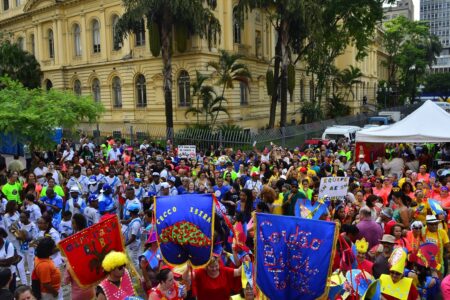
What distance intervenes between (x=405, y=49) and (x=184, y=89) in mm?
35682

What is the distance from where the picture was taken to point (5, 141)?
20.0 metres

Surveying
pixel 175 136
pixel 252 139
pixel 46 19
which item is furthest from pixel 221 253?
pixel 46 19

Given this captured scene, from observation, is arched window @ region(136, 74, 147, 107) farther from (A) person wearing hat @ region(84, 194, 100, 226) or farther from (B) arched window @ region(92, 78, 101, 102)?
(A) person wearing hat @ region(84, 194, 100, 226)

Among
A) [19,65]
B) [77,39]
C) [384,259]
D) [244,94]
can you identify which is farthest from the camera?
[19,65]

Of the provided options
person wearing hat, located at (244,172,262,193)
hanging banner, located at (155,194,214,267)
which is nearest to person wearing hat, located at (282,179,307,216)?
person wearing hat, located at (244,172,262,193)

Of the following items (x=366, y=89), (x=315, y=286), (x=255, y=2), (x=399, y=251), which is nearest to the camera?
(x=315, y=286)

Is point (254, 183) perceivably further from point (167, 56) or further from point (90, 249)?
point (167, 56)

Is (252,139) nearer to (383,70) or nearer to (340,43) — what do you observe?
(340,43)

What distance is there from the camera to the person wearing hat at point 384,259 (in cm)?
530

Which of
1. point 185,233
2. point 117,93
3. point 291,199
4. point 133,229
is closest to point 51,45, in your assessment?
point 117,93

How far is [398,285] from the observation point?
16.0 feet

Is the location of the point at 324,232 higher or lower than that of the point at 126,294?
higher

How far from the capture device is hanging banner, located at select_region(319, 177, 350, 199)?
28.0 feet

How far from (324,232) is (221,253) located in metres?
1.89
